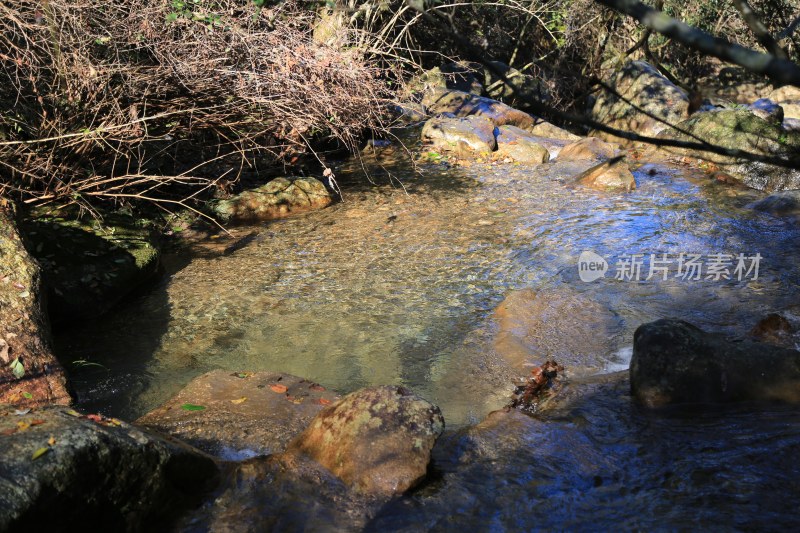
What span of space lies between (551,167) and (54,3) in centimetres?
717

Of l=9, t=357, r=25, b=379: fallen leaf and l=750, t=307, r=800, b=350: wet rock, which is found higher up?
l=750, t=307, r=800, b=350: wet rock

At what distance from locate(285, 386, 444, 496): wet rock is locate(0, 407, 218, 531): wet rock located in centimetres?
65

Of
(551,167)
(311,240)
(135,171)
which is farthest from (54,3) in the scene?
(551,167)

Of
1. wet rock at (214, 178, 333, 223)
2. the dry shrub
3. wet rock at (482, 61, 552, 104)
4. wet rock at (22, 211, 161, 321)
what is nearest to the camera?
wet rock at (22, 211, 161, 321)

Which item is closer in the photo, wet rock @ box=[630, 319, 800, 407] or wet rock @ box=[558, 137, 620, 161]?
wet rock @ box=[630, 319, 800, 407]

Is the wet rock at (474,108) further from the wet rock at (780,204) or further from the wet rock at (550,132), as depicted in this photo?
the wet rock at (780,204)

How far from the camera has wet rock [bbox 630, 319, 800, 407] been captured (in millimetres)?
4008

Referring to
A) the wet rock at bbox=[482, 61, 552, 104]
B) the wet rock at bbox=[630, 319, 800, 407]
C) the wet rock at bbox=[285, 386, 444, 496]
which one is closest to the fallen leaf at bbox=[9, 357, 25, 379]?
the wet rock at bbox=[285, 386, 444, 496]

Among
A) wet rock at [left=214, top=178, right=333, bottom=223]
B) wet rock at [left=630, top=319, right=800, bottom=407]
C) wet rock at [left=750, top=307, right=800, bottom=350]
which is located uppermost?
wet rock at [left=630, top=319, right=800, bottom=407]

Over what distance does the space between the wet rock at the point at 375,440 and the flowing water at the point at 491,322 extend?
0.16 m

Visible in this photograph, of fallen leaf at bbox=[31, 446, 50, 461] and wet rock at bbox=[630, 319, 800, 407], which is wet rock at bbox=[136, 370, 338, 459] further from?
wet rock at bbox=[630, 319, 800, 407]

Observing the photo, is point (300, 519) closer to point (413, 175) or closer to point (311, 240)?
point (311, 240)

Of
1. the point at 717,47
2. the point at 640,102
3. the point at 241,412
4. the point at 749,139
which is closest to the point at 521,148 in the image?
the point at 640,102

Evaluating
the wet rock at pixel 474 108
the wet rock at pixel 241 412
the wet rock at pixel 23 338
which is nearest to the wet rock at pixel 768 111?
the wet rock at pixel 474 108
